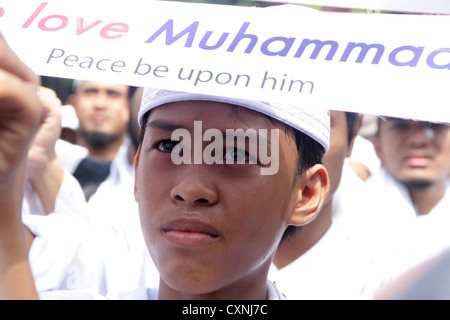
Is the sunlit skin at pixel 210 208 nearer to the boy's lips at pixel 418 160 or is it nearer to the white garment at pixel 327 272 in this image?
the white garment at pixel 327 272

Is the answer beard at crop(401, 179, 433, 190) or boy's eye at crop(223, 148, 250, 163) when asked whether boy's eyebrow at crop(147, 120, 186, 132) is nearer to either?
boy's eye at crop(223, 148, 250, 163)

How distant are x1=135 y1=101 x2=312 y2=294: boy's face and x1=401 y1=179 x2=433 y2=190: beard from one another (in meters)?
1.28

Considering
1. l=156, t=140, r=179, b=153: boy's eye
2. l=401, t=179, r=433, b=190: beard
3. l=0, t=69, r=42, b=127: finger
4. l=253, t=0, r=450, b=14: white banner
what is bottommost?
l=0, t=69, r=42, b=127: finger

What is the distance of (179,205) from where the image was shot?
41.8 inches

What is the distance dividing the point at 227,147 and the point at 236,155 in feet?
0.08

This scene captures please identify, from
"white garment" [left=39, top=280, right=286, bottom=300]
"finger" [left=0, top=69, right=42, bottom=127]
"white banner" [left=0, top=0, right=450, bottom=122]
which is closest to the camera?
"finger" [left=0, top=69, right=42, bottom=127]

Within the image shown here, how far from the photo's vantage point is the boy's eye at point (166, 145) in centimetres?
114

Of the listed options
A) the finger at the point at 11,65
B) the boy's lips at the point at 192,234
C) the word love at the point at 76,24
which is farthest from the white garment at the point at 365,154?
the finger at the point at 11,65

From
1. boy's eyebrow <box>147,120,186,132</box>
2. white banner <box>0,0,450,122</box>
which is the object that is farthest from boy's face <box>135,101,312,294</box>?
white banner <box>0,0,450,122</box>

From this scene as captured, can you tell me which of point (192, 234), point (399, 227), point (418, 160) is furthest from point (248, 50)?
point (418, 160)

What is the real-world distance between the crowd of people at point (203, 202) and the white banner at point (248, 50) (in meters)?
0.16

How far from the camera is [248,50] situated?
36.0 inches

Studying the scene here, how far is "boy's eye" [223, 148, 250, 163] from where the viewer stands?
1.09 metres
